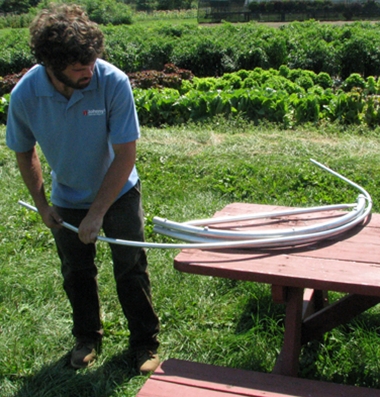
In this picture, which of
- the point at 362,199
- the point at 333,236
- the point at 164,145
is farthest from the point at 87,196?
the point at 164,145

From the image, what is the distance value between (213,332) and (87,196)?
3.93 feet

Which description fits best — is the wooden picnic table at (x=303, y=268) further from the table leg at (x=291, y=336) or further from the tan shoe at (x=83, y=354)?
the tan shoe at (x=83, y=354)

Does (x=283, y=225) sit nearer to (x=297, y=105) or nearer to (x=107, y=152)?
(x=107, y=152)

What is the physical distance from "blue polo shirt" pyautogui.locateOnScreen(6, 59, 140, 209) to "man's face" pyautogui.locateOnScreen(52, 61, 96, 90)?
0.08 metres

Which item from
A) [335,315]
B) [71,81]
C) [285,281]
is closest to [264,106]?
[335,315]

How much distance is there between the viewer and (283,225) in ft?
9.45

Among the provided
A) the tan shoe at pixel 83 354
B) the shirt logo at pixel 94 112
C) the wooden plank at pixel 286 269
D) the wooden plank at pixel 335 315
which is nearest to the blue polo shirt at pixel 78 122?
the shirt logo at pixel 94 112

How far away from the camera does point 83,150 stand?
2680mm

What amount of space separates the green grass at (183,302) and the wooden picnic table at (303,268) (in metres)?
0.30

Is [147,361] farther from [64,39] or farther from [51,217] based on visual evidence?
[64,39]

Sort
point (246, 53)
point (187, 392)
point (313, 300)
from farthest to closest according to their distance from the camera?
point (246, 53), point (313, 300), point (187, 392)

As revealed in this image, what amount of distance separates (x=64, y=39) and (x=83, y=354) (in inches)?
67.3

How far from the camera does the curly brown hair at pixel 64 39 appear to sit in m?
2.30

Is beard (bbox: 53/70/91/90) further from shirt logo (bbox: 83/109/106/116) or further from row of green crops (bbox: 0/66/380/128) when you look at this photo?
row of green crops (bbox: 0/66/380/128)
